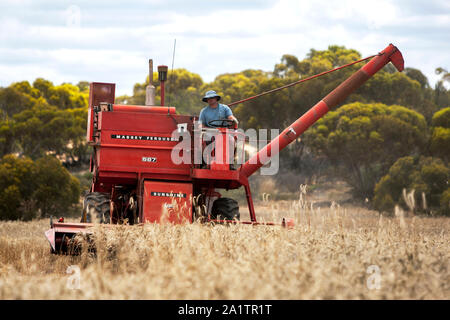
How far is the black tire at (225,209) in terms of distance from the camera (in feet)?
38.2

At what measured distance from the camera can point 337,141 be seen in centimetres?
3169

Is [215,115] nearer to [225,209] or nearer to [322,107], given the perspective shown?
[225,209]

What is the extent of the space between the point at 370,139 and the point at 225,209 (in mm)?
20087

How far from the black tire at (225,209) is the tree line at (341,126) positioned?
530 inches

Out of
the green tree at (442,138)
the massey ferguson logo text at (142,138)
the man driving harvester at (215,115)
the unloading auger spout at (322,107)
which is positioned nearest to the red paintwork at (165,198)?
the massey ferguson logo text at (142,138)

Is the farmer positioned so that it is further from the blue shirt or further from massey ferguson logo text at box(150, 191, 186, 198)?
massey ferguson logo text at box(150, 191, 186, 198)

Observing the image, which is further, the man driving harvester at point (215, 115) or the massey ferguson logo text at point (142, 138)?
the man driving harvester at point (215, 115)

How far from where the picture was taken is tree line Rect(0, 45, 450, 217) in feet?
89.8

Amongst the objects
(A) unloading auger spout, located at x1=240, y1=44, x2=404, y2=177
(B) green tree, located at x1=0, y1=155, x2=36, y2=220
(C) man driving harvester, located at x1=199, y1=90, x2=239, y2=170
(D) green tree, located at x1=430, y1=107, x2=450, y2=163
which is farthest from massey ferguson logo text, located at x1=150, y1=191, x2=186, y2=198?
(D) green tree, located at x1=430, y1=107, x2=450, y2=163

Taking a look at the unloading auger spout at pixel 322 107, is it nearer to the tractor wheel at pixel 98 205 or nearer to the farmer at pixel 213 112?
the farmer at pixel 213 112

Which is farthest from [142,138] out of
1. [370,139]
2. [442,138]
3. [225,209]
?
[442,138]

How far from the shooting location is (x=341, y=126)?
32.1m

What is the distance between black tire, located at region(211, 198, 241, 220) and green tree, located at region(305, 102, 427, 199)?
1985 centimetres

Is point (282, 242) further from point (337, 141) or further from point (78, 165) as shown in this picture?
point (78, 165)
